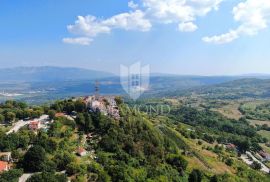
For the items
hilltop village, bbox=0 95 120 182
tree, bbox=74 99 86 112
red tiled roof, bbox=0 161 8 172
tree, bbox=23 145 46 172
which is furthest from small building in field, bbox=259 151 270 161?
red tiled roof, bbox=0 161 8 172

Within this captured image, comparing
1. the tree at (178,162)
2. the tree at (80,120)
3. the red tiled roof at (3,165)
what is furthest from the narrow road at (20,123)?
the tree at (178,162)

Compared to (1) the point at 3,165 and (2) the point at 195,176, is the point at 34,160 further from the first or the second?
(2) the point at 195,176

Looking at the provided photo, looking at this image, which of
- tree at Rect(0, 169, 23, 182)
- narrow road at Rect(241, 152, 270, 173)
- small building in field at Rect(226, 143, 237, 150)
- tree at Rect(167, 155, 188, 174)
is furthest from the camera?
small building in field at Rect(226, 143, 237, 150)

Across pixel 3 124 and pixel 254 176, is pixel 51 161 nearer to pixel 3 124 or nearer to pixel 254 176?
pixel 3 124

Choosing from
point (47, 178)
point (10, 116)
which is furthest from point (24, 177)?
point (10, 116)

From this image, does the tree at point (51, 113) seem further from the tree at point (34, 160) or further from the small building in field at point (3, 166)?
the small building in field at point (3, 166)

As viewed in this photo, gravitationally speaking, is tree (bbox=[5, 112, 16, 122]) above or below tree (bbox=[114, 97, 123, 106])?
below

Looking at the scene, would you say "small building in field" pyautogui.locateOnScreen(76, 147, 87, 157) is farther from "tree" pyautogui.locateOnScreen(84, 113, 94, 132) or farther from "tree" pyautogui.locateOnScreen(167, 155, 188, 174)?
"tree" pyautogui.locateOnScreen(167, 155, 188, 174)

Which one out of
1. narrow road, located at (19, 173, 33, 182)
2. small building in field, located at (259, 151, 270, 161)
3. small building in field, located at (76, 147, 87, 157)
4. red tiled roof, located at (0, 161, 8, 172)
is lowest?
small building in field, located at (259, 151, 270, 161)
